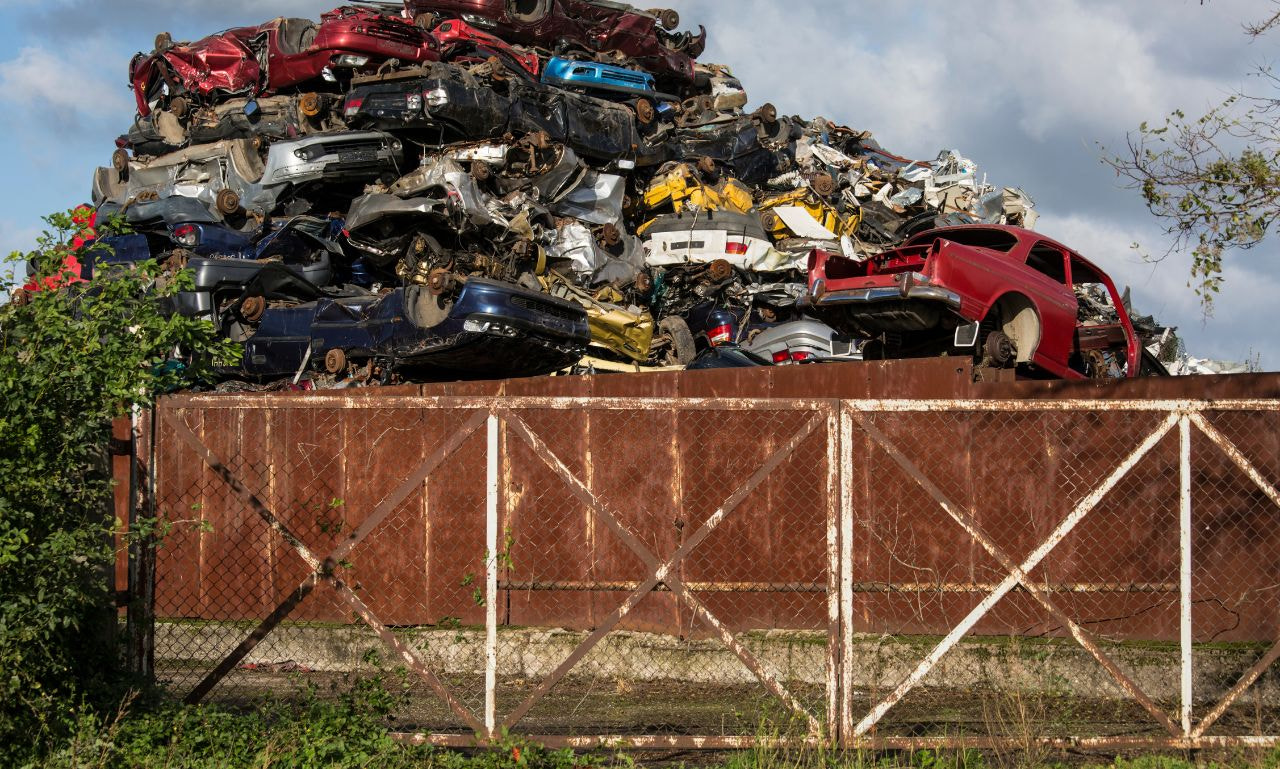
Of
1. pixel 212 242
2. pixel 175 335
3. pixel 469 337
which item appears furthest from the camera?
pixel 212 242

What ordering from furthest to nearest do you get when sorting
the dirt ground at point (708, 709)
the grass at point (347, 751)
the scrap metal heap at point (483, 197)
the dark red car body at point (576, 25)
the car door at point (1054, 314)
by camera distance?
1. the dark red car body at point (576, 25)
2. the scrap metal heap at point (483, 197)
3. the car door at point (1054, 314)
4. the dirt ground at point (708, 709)
5. the grass at point (347, 751)

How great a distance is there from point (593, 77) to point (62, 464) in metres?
13.7

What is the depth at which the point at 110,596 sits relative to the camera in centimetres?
505

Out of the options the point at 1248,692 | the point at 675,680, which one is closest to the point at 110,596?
the point at 675,680

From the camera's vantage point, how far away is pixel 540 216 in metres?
14.5

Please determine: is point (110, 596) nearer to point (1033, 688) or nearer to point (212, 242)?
point (1033, 688)

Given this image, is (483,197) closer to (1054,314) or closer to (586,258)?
(586,258)

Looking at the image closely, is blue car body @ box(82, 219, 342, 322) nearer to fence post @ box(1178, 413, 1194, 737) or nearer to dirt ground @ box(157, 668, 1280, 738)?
dirt ground @ box(157, 668, 1280, 738)

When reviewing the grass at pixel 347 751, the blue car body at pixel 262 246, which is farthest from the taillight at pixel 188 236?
the grass at pixel 347 751

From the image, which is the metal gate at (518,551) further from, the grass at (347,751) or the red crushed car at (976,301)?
the red crushed car at (976,301)

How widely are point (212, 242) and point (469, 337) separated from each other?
5120mm

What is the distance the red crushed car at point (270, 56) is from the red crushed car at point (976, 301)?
8.18 meters

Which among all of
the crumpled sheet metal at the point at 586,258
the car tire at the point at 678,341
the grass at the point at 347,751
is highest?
the crumpled sheet metal at the point at 586,258

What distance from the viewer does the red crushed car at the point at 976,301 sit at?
10031 mm
